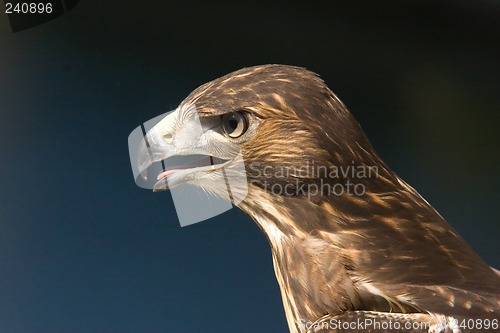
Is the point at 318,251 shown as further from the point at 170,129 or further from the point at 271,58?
the point at 271,58

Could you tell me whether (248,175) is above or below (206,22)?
below

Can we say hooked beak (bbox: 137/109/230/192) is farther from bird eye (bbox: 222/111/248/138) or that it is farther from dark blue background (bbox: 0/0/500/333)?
dark blue background (bbox: 0/0/500/333)

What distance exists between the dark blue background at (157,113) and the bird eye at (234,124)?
1.04 metres

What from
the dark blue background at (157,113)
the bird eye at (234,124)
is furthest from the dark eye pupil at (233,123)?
the dark blue background at (157,113)

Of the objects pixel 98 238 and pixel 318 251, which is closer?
pixel 318 251

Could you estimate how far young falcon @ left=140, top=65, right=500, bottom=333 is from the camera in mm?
1022

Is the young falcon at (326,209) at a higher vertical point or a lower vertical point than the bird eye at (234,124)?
lower

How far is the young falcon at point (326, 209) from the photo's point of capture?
102 cm

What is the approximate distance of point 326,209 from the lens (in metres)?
1.05

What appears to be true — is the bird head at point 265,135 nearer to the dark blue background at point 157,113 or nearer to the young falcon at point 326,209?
the young falcon at point 326,209

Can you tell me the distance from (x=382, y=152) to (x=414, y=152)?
190 mm

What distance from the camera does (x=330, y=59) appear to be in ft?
7.99

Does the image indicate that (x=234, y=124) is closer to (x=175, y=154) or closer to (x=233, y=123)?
(x=233, y=123)

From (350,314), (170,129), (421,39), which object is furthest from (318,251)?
(421,39)
